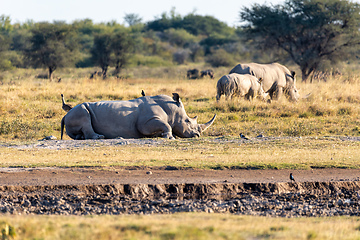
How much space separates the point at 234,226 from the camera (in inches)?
159

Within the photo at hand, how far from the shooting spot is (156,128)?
35.0ft

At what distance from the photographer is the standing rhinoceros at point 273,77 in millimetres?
16844

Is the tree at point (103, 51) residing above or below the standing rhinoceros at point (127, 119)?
above

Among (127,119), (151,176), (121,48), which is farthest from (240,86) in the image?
(121,48)

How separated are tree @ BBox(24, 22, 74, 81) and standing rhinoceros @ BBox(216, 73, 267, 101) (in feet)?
52.4

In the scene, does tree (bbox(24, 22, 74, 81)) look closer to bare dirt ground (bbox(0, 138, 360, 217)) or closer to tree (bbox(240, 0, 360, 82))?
tree (bbox(240, 0, 360, 82))

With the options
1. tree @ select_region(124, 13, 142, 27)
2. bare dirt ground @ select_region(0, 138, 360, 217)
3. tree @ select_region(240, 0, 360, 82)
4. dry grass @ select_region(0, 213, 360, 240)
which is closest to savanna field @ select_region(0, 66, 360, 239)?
dry grass @ select_region(0, 213, 360, 240)

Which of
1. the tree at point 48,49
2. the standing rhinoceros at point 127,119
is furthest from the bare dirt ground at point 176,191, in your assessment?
the tree at point 48,49

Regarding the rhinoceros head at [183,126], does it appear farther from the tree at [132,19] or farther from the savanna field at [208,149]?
the tree at [132,19]

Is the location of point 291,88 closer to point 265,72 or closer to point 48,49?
point 265,72

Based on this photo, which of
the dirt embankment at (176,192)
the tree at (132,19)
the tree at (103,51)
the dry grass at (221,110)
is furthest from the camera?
the tree at (132,19)

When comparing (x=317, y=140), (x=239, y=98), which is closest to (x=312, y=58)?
(x=239, y=98)

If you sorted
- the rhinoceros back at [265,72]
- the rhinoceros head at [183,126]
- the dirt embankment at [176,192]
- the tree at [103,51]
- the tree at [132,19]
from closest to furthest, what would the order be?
the dirt embankment at [176,192] < the rhinoceros head at [183,126] < the rhinoceros back at [265,72] < the tree at [103,51] < the tree at [132,19]

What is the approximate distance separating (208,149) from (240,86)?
6.52 meters
